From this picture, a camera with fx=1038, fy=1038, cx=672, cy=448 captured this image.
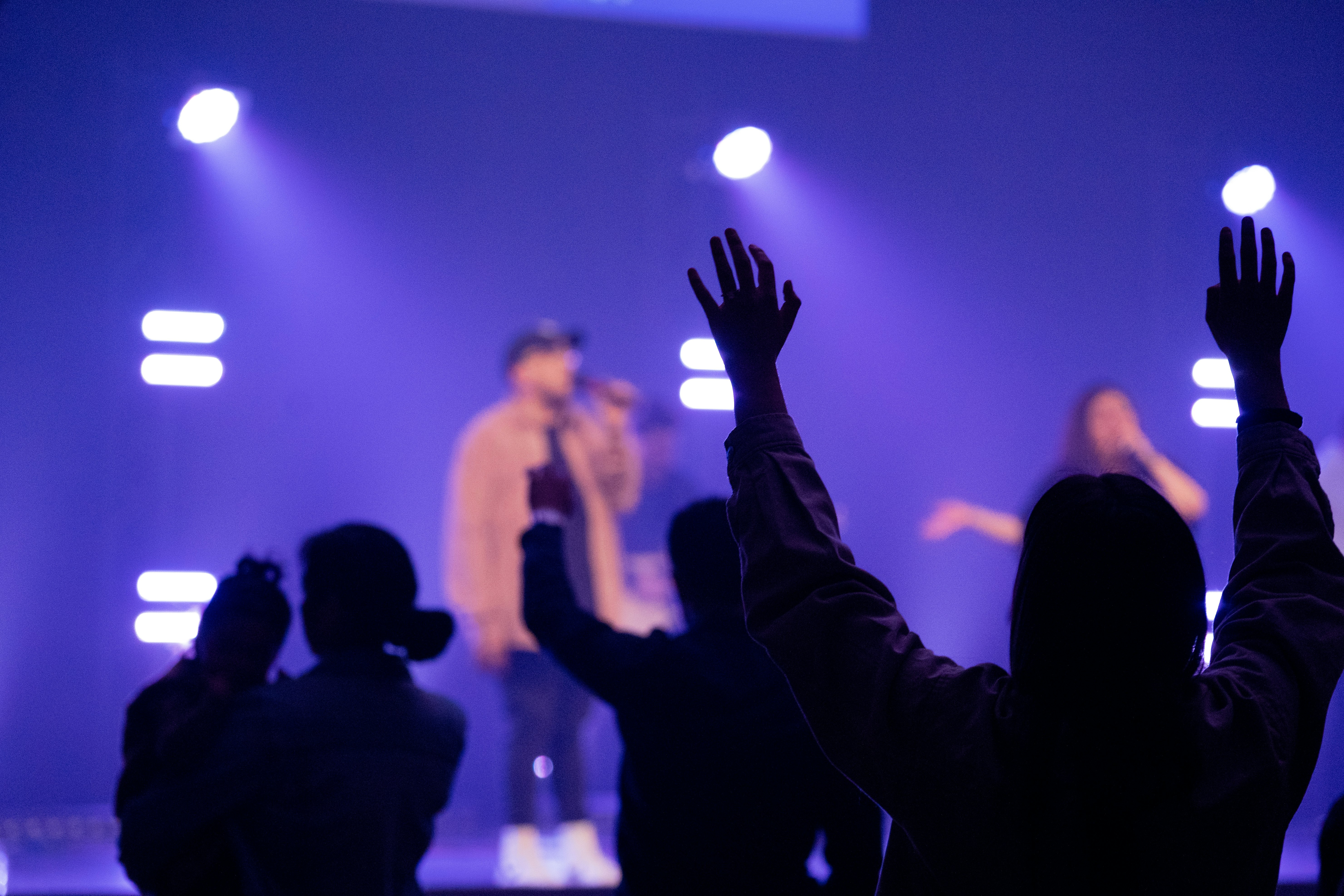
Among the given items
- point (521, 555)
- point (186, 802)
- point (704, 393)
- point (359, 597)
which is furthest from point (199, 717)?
point (704, 393)

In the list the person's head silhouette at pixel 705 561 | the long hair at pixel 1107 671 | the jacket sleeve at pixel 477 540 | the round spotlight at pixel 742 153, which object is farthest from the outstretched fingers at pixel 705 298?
the round spotlight at pixel 742 153

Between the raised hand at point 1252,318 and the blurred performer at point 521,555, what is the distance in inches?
110

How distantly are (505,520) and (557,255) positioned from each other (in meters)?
1.84

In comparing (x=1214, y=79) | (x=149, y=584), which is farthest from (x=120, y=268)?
(x=1214, y=79)

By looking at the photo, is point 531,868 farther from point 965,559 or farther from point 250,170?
point 250,170

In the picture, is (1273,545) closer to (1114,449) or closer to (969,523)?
(1114,449)

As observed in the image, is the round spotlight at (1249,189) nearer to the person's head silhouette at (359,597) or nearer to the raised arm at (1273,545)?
the raised arm at (1273,545)

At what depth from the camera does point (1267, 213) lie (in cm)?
580

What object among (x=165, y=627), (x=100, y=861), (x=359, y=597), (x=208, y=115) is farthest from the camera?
(x=208, y=115)

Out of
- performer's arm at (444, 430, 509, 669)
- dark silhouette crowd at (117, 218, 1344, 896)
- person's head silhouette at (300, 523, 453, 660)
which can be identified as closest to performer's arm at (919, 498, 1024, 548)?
performer's arm at (444, 430, 509, 669)

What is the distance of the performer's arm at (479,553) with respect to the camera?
372 centimetres

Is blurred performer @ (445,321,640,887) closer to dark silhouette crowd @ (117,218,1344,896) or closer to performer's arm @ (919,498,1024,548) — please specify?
performer's arm @ (919,498,1024,548)

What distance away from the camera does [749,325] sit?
2.99 feet

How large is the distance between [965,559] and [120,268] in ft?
14.3
